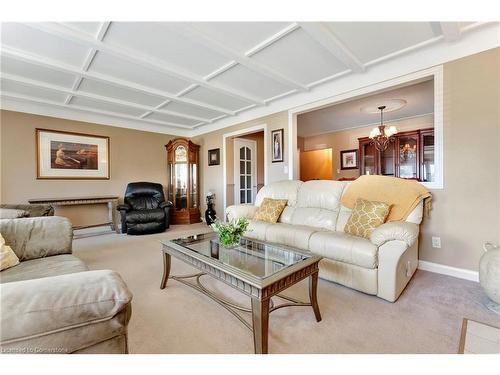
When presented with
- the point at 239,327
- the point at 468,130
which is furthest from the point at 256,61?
the point at 239,327

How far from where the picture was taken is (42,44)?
2.36 meters

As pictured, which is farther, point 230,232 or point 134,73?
point 134,73

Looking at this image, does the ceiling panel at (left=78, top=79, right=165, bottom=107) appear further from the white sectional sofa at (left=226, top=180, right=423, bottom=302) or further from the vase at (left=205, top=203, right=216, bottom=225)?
the white sectional sofa at (left=226, top=180, right=423, bottom=302)

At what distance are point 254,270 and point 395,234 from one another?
129cm

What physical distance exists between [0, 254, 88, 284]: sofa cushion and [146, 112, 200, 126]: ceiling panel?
12.1 ft

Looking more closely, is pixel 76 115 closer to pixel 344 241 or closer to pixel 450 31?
pixel 344 241

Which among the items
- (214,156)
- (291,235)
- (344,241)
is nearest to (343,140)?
(214,156)

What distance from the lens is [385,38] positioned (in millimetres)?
2307

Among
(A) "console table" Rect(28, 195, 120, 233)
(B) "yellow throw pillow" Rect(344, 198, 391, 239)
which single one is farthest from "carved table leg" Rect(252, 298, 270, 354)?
(A) "console table" Rect(28, 195, 120, 233)

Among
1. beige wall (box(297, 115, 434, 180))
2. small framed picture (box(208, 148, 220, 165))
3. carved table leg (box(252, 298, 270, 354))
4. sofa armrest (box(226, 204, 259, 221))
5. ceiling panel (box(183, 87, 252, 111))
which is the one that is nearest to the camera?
carved table leg (box(252, 298, 270, 354))

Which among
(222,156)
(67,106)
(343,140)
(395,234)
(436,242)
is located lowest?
(436,242)

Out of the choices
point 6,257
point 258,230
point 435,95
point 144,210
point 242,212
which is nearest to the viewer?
point 6,257

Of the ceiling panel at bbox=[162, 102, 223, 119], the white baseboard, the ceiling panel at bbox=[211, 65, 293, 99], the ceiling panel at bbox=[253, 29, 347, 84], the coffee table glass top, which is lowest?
the white baseboard

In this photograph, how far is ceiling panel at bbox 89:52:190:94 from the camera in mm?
2697
